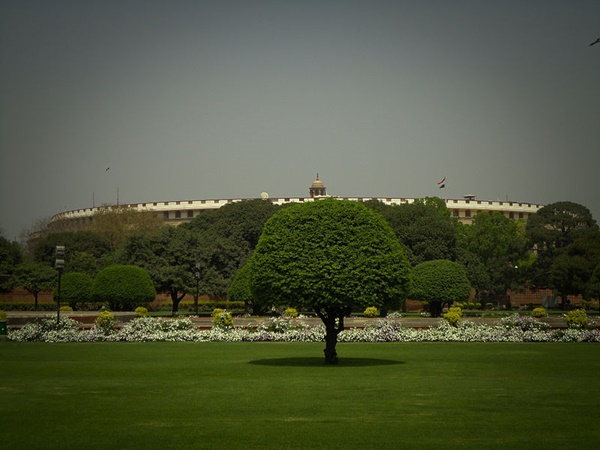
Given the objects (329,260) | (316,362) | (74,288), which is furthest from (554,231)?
(329,260)

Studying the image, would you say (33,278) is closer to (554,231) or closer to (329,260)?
(554,231)

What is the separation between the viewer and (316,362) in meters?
22.0

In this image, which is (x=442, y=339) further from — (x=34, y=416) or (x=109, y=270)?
(x=109, y=270)

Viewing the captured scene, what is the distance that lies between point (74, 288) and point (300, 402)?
4541 centimetres

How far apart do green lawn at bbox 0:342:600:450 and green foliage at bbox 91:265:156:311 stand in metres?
30.3

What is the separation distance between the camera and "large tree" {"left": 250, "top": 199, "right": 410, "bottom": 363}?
20.5m

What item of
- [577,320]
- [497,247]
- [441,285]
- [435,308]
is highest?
[497,247]

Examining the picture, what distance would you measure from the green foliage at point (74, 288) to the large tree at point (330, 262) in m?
37.9

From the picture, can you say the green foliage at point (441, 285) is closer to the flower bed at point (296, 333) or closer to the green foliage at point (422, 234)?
the green foliage at point (422, 234)

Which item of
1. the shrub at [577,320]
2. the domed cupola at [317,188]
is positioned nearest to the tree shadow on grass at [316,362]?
the shrub at [577,320]

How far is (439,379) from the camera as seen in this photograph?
17.5m

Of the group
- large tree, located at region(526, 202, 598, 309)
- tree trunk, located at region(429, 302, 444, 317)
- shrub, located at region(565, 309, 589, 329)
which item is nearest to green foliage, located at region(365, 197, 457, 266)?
large tree, located at region(526, 202, 598, 309)

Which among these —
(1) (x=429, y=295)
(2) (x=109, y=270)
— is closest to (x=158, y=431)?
(1) (x=429, y=295)

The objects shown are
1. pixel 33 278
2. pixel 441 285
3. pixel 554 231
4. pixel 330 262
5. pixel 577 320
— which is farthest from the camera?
pixel 554 231
